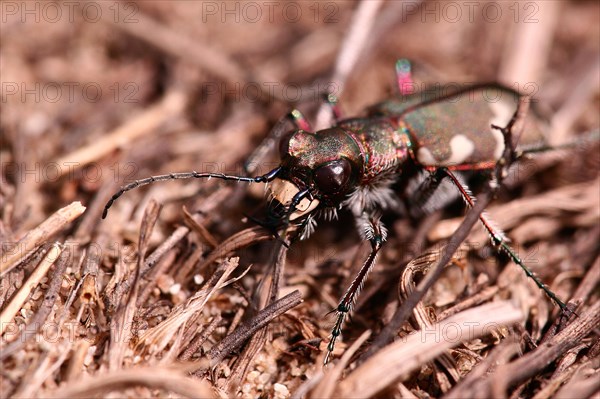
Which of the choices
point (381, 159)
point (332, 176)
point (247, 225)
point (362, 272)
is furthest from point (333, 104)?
point (362, 272)

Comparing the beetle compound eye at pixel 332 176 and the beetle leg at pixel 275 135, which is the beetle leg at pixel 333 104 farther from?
the beetle compound eye at pixel 332 176

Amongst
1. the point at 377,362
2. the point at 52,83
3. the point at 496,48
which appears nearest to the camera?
the point at 377,362

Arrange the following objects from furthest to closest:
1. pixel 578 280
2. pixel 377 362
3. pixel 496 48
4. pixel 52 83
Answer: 1. pixel 496 48
2. pixel 52 83
3. pixel 578 280
4. pixel 377 362

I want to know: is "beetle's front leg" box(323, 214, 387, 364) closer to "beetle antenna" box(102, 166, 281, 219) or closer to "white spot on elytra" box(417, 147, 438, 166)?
"white spot on elytra" box(417, 147, 438, 166)

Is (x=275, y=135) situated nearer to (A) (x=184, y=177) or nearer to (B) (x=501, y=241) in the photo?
(A) (x=184, y=177)

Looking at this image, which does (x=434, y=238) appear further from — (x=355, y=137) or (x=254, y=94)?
(x=254, y=94)

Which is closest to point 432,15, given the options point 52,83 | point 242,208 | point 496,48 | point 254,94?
point 496,48

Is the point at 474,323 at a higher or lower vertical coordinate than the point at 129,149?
lower
